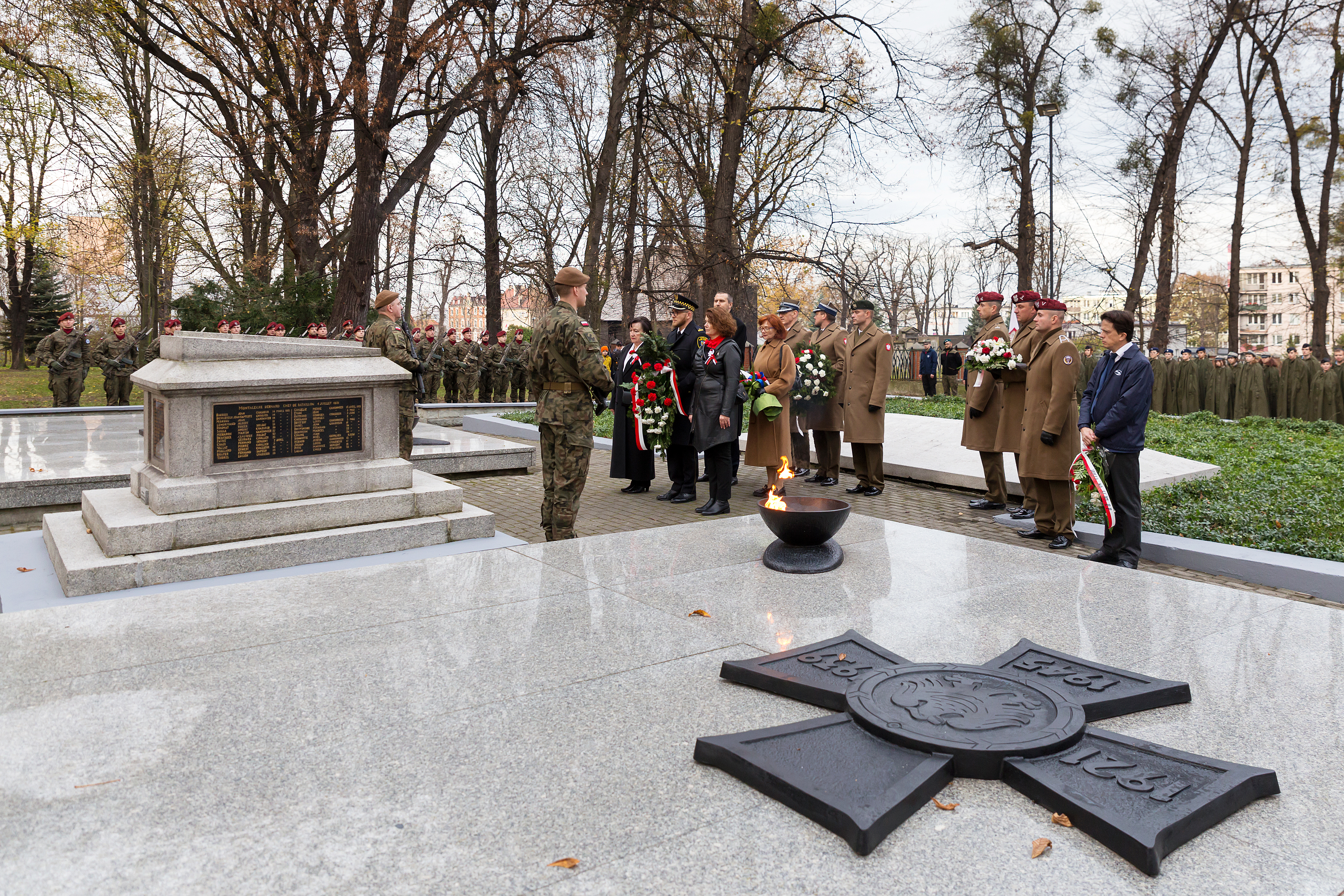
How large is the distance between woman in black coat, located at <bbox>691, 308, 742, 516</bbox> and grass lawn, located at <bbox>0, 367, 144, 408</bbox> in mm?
17237

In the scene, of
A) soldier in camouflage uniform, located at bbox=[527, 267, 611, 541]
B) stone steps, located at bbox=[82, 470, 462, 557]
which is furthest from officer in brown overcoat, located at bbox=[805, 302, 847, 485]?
stone steps, located at bbox=[82, 470, 462, 557]

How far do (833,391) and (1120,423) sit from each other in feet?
13.8

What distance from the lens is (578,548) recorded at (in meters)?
5.54

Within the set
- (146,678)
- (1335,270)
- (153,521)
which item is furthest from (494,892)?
(1335,270)

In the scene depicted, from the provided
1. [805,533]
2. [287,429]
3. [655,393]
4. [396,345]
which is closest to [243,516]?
[287,429]

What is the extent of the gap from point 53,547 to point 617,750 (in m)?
5.53

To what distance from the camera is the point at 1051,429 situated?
730 centimetres

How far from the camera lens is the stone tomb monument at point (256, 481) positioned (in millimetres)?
5996

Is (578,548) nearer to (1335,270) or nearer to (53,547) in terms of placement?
(53,547)

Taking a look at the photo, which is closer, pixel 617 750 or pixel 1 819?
pixel 1 819

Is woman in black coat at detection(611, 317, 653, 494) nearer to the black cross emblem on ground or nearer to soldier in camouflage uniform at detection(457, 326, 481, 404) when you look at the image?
the black cross emblem on ground

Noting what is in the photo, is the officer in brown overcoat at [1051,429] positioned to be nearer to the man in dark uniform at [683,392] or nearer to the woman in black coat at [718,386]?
the woman in black coat at [718,386]

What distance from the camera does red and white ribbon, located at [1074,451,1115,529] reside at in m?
6.50

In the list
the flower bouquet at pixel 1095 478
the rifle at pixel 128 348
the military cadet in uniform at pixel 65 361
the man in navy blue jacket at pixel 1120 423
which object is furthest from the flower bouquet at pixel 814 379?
the rifle at pixel 128 348
